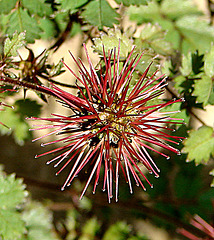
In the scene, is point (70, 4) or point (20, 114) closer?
point (70, 4)

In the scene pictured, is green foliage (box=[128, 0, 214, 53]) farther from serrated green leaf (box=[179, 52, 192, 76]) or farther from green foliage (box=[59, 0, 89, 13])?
green foliage (box=[59, 0, 89, 13])

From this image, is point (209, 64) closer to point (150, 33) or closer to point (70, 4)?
point (150, 33)

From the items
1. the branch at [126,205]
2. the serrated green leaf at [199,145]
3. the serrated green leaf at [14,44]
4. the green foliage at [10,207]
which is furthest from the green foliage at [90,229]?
the serrated green leaf at [14,44]

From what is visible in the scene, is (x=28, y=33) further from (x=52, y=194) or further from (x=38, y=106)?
(x=52, y=194)

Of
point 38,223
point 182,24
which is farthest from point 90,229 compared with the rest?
point 182,24

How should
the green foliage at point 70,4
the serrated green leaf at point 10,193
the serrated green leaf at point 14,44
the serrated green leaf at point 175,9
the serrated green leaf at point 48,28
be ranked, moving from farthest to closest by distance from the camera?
1. the serrated green leaf at point 175,9
2. the serrated green leaf at point 48,28
3. the serrated green leaf at point 10,193
4. the green foliage at point 70,4
5. the serrated green leaf at point 14,44

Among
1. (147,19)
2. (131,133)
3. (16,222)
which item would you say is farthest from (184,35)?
(16,222)

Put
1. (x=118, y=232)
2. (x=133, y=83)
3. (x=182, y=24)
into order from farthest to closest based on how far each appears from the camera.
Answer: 1. (x=118, y=232)
2. (x=182, y=24)
3. (x=133, y=83)

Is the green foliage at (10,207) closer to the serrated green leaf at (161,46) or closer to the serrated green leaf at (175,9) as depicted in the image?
the serrated green leaf at (161,46)
